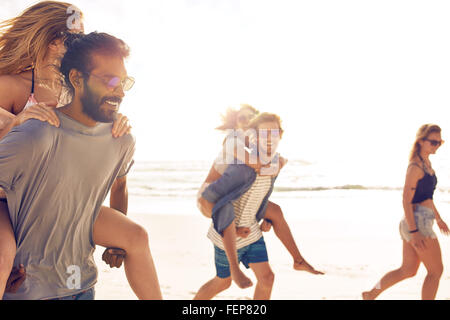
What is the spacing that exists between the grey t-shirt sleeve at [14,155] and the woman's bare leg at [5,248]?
0.40ft

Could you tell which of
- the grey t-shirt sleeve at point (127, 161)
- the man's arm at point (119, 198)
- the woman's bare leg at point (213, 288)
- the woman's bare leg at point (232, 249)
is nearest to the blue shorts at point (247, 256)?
the woman's bare leg at point (213, 288)

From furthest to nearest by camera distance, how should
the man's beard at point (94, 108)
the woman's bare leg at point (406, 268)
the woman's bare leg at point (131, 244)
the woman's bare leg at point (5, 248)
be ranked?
1. the woman's bare leg at point (406, 268)
2. the woman's bare leg at point (131, 244)
3. the man's beard at point (94, 108)
4. the woman's bare leg at point (5, 248)

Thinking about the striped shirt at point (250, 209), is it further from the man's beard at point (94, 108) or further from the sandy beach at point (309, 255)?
Answer: the man's beard at point (94, 108)

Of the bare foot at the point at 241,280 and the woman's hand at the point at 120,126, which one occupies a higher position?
the woman's hand at the point at 120,126

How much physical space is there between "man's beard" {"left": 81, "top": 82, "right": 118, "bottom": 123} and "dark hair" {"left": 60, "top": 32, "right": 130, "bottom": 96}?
0.33ft

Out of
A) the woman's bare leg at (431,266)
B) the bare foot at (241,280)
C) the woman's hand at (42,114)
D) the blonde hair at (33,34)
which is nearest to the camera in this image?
the woman's hand at (42,114)

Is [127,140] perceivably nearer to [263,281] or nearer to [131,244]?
[131,244]

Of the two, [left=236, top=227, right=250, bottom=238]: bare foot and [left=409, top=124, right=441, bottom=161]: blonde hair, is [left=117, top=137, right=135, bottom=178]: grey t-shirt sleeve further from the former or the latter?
[left=409, top=124, right=441, bottom=161]: blonde hair

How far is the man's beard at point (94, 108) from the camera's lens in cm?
170

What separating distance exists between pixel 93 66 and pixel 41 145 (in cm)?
40

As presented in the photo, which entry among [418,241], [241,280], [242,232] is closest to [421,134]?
[418,241]

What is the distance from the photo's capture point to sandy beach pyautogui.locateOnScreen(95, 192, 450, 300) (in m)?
5.68

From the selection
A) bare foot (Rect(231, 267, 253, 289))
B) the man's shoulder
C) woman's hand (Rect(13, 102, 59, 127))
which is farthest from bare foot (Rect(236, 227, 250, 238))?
woman's hand (Rect(13, 102, 59, 127))
